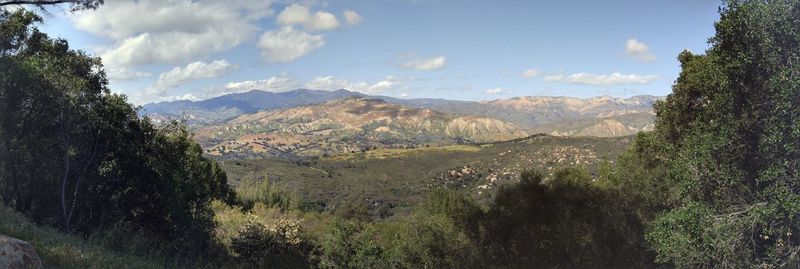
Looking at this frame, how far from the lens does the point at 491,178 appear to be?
425ft

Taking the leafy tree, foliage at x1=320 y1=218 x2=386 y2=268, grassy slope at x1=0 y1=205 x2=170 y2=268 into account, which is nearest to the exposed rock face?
grassy slope at x1=0 y1=205 x2=170 y2=268

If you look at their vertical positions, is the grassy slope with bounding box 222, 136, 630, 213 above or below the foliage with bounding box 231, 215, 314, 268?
below

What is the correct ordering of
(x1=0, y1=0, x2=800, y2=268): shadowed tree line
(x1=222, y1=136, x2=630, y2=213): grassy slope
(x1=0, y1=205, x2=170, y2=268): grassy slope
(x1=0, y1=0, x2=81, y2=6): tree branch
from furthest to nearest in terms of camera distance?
(x1=222, y1=136, x2=630, y2=213): grassy slope
(x1=0, y1=0, x2=81, y2=6): tree branch
(x1=0, y1=0, x2=800, y2=268): shadowed tree line
(x1=0, y1=205, x2=170, y2=268): grassy slope

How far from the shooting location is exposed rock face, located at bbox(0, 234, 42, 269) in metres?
6.94

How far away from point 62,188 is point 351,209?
203ft

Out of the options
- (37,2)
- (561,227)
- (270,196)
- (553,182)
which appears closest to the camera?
(37,2)

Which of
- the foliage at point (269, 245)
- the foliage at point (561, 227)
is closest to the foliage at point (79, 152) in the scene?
the foliage at point (269, 245)

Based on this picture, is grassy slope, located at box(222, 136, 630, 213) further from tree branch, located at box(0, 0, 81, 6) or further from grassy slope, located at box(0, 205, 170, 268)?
grassy slope, located at box(0, 205, 170, 268)

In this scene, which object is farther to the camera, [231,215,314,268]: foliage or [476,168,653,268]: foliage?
[231,215,314,268]: foliage

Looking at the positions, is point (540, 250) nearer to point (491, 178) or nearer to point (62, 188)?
point (62, 188)

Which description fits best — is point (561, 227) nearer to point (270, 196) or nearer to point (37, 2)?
point (37, 2)

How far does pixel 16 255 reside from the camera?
23.5ft

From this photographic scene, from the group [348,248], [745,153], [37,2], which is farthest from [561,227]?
[37,2]

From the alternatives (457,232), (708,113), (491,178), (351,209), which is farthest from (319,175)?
(708,113)
